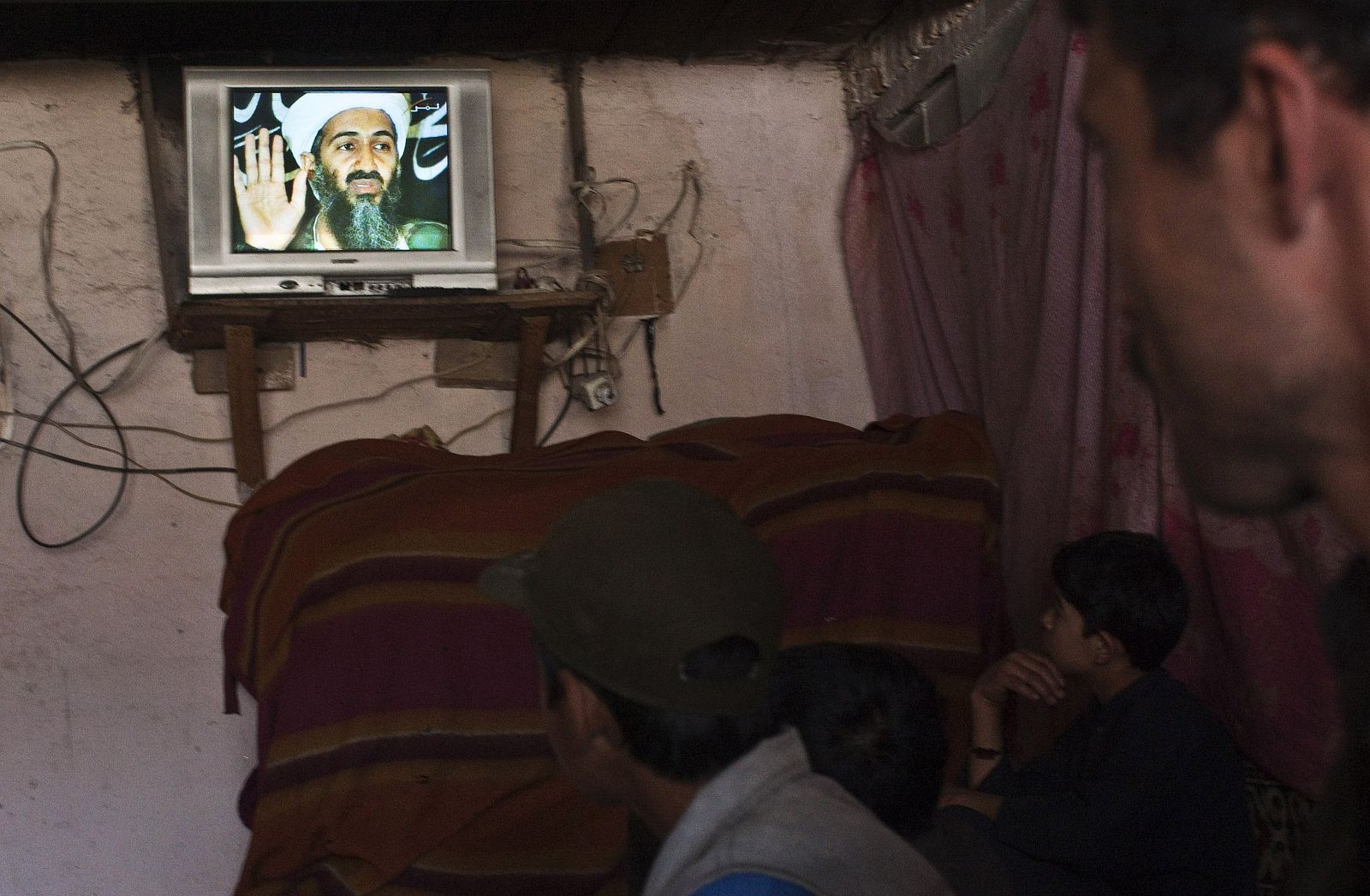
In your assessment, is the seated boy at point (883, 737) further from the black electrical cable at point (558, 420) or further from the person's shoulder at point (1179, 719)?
the black electrical cable at point (558, 420)

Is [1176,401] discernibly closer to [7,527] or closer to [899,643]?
[899,643]

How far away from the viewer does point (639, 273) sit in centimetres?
329

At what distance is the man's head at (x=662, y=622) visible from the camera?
107cm

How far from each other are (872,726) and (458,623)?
3.09 ft

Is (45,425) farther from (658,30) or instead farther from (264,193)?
(658,30)

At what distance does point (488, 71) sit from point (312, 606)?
4.36ft

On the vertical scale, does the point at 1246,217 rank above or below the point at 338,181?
below

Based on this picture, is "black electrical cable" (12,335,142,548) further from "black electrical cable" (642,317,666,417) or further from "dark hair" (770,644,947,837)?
"dark hair" (770,644,947,837)

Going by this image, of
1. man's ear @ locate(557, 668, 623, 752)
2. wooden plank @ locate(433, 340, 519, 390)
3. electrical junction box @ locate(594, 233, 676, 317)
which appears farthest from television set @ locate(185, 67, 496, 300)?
man's ear @ locate(557, 668, 623, 752)

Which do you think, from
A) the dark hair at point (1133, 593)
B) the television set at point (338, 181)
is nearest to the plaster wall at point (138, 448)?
the television set at point (338, 181)

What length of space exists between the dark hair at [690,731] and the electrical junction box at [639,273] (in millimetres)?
2204

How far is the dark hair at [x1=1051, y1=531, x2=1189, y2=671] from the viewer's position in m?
1.95

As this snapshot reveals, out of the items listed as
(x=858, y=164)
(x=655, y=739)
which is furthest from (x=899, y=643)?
(x=858, y=164)

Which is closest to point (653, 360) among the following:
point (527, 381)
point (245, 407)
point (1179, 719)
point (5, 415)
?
point (527, 381)
